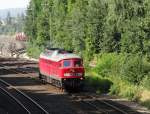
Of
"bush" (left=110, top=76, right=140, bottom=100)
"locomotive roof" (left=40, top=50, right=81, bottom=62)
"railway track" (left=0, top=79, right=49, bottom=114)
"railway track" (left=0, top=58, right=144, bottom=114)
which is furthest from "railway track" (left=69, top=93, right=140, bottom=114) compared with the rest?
"locomotive roof" (left=40, top=50, right=81, bottom=62)

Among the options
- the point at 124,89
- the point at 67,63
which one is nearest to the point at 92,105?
the point at 124,89

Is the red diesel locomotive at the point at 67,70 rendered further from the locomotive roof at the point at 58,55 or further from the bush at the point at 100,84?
the bush at the point at 100,84

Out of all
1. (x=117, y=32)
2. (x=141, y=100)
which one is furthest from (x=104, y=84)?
(x=117, y=32)

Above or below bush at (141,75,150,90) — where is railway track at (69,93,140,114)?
below

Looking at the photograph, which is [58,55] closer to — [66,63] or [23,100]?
[66,63]

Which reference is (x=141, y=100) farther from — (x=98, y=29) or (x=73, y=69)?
(x=98, y=29)

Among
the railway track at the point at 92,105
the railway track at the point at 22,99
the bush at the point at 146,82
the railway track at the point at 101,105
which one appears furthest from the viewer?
the bush at the point at 146,82

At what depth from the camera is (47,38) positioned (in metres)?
88.6

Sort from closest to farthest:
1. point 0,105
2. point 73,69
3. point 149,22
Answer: point 0,105, point 73,69, point 149,22

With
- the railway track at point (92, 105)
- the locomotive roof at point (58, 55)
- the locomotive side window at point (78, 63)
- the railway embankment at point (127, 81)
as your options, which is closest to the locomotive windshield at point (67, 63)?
the locomotive roof at point (58, 55)

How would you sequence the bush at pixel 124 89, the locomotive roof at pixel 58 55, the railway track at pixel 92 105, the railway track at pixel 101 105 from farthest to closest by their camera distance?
the locomotive roof at pixel 58 55 → the bush at pixel 124 89 → the railway track at pixel 92 105 → the railway track at pixel 101 105

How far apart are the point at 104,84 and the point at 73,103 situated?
7108mm

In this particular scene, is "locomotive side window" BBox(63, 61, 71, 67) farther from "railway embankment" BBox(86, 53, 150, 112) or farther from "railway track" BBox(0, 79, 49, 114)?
"railway track" BBox(0, 79, 49, 114)

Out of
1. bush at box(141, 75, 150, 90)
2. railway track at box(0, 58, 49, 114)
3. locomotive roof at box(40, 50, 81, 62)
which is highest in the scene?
locomotive roof at box(40, 50, 81, 62)
